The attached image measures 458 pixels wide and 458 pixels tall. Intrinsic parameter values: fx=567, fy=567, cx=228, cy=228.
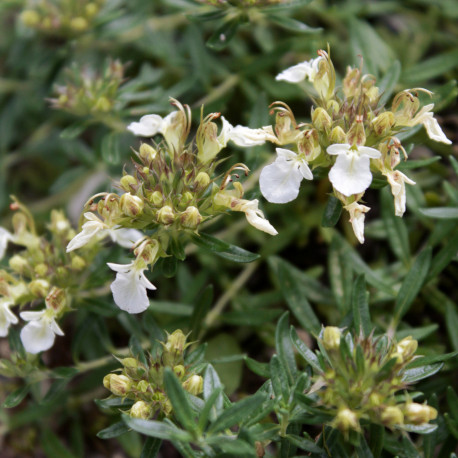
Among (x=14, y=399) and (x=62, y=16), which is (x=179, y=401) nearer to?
(x=14, y=399)

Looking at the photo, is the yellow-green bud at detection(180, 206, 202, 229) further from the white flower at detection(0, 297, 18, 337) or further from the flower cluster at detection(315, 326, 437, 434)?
the white flower at detection(0, 297, 18, 337)

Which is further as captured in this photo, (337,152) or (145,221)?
(145,221)

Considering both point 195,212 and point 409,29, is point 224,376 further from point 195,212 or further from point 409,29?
point 409,29

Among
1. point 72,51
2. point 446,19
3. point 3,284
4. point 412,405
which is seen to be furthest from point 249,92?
point 412,405

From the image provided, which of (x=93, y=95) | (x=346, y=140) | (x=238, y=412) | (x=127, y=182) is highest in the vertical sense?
(x=346, y=140)

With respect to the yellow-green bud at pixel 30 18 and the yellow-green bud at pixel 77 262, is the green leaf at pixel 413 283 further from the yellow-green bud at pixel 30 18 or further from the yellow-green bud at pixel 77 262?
the yellow-green bud at pixel 30 18

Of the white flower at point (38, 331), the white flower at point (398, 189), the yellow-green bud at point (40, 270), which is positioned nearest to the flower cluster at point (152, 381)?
the white flower at point (38, 331)

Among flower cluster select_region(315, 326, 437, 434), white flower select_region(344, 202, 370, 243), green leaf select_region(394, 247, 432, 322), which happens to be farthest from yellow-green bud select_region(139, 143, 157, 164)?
green leaf select_region(394, 247, 432, 322)

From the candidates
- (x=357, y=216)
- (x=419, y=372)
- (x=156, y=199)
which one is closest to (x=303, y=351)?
(x=419, y=372)
